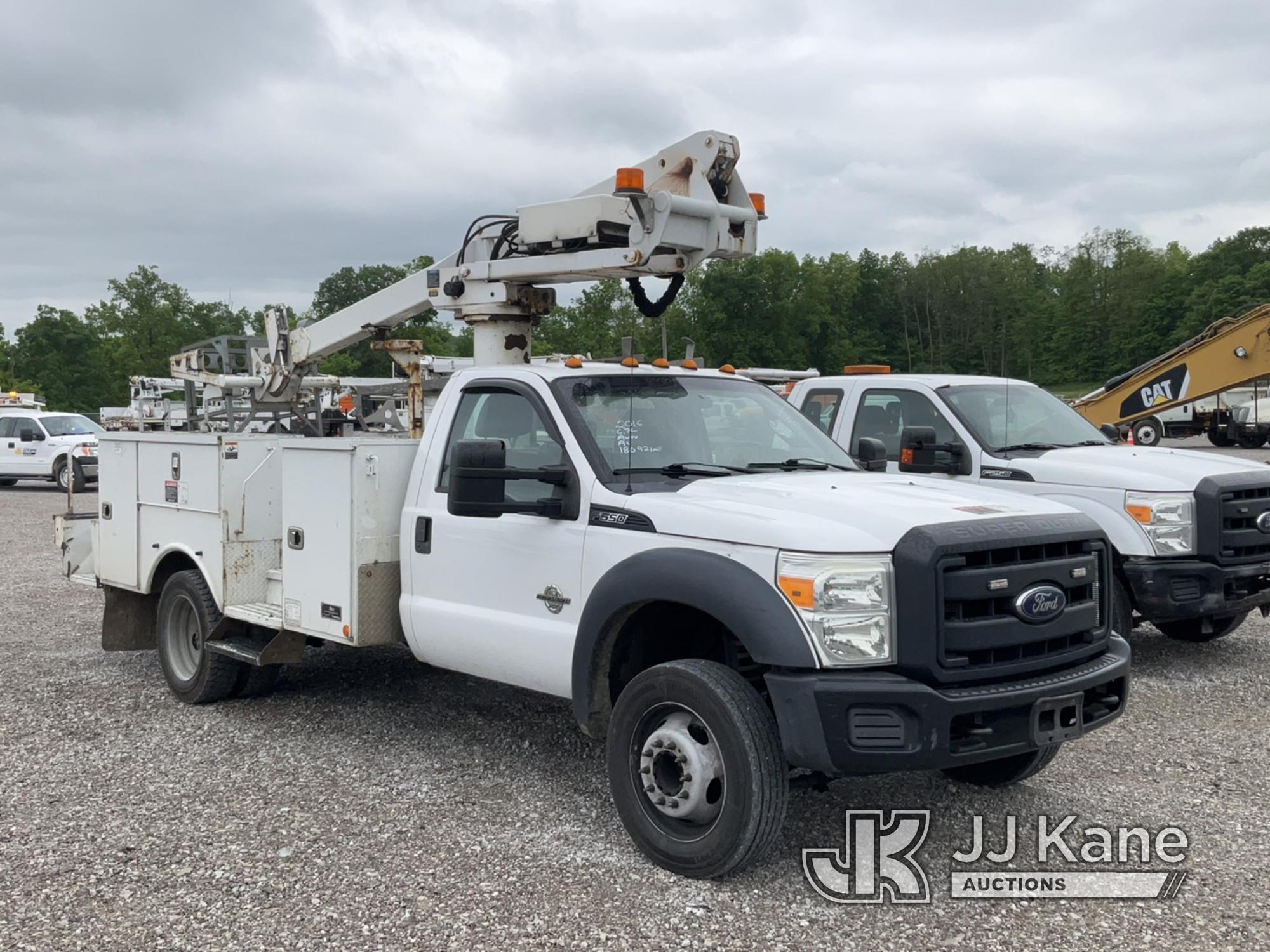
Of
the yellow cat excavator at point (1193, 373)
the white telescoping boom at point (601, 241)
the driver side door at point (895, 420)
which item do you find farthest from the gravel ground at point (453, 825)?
the yellow cat excavator at point (1193, 373)

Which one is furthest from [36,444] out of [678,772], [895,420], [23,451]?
[678,772]

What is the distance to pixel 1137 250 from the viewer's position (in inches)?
A: 3529

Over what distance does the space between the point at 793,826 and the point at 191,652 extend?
13.3 feet

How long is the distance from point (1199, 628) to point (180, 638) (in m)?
6.89

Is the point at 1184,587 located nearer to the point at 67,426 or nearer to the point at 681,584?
the point at 681,584

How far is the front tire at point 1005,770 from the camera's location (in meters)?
5.15

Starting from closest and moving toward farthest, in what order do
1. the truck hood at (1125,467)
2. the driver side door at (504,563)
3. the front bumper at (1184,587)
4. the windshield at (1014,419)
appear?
1. the driver side door at (504,563)
2. the front bumper at (1184,587)
3. the truck hood at (1125,467)
4. the windshield at (1014,419)

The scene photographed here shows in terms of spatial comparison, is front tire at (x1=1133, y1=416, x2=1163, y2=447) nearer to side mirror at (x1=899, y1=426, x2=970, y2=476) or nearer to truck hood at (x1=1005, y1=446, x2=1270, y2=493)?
truck hood at (x1=1005, y1=446, x2=1270, y2=493)

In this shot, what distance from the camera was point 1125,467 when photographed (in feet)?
24.9

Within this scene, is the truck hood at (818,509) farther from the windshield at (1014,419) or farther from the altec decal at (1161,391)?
the altec decal at (1161,391)

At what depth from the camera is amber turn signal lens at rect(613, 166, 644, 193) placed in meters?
5.77

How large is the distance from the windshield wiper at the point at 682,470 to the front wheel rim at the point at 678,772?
42.7 inches

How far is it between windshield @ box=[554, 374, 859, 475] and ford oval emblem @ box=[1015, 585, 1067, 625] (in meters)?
1.45

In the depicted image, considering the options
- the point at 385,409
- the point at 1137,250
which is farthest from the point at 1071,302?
the point at 385,409
